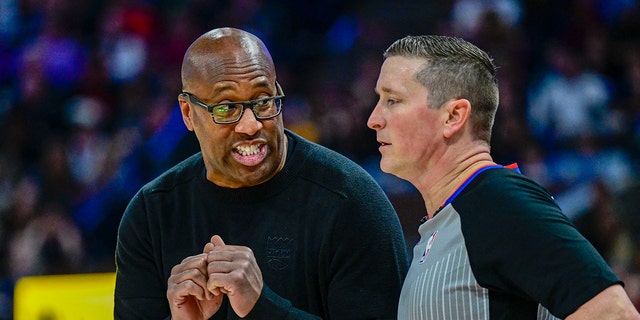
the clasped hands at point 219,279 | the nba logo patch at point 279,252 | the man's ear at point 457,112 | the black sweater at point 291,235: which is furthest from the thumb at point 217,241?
the man's ear at point 457,112

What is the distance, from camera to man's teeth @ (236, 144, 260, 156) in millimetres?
3590

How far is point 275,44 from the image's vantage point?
36.6ft

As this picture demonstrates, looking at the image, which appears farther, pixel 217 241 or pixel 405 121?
pixel 217 241

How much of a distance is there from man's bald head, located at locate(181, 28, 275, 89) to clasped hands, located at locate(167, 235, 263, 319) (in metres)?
0.69

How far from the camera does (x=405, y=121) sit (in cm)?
312

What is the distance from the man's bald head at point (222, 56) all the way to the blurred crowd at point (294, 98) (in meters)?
3.90

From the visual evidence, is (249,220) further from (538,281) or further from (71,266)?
(71,266)

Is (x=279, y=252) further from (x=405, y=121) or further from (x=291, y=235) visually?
(x=405, y=121)

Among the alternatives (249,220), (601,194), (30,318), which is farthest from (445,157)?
(601,194)

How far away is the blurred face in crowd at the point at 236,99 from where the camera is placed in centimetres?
356

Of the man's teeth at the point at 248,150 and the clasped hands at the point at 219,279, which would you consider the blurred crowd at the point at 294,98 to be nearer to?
the man's teeth at the point at 248,150

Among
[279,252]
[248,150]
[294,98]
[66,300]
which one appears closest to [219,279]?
[279,252]

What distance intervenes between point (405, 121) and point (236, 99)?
0.75 meters

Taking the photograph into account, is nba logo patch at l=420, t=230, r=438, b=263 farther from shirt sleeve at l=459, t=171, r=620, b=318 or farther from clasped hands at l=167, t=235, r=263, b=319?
clasped hands at l=167, t=235, r=263, b=319
